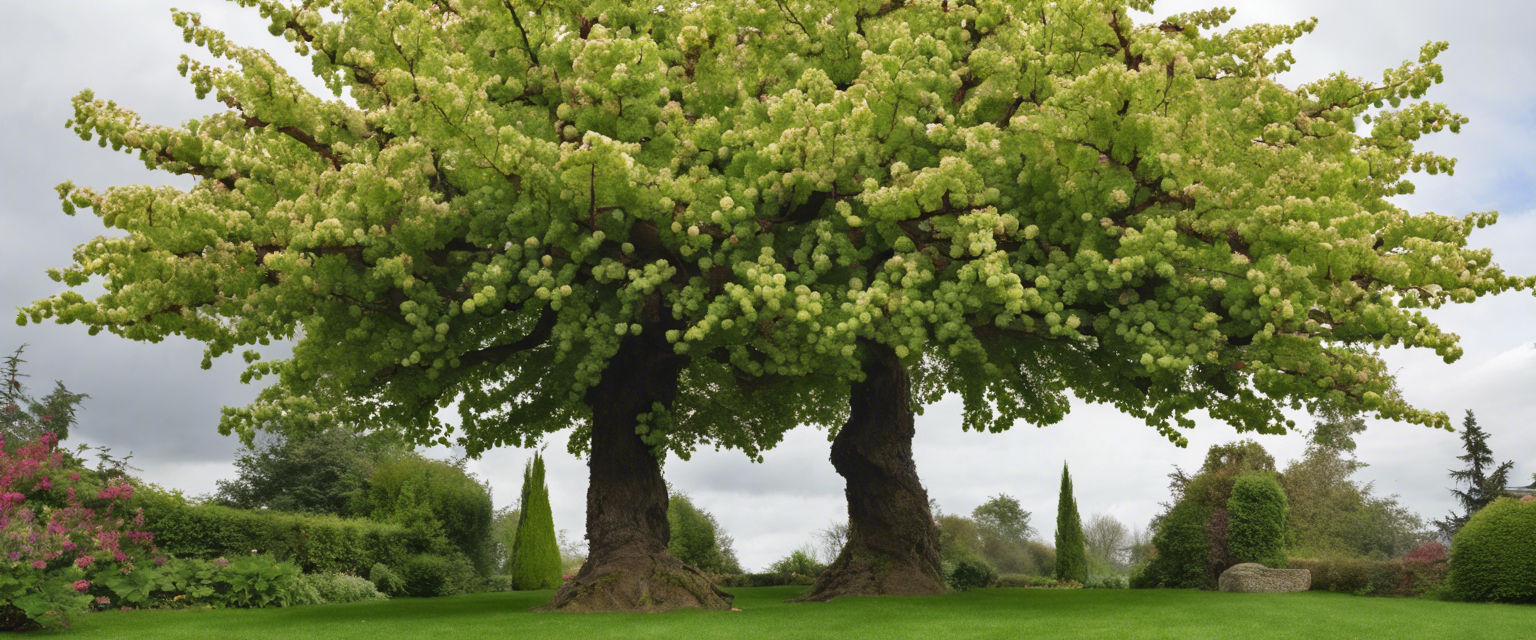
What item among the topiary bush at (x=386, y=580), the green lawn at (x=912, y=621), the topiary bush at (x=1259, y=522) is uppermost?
the topiary bush at (x=1259, y=522)

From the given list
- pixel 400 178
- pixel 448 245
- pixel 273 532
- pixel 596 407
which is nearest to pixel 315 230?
pixel 400 178

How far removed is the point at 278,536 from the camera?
82.0ft

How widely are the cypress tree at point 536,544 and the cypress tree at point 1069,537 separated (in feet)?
51.6

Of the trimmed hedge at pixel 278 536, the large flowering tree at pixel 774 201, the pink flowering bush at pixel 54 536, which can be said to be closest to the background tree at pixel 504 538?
the trimmed hedge at pixel 278 536

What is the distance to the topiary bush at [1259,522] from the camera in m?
24.2

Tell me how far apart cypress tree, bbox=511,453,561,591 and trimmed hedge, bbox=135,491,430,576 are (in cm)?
301

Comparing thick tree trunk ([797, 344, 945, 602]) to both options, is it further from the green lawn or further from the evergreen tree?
the evergreen tree

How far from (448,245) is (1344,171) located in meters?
13.8

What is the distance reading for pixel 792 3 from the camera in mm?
16906

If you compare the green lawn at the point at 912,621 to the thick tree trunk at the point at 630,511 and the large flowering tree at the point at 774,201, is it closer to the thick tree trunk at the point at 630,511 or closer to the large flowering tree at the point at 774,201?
the thick tree trunk at the point at 630,511

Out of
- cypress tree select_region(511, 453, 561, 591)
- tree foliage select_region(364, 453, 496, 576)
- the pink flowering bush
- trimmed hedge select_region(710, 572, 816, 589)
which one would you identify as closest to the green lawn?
the pink flowering bush

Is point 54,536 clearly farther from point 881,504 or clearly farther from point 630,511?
point 881,504

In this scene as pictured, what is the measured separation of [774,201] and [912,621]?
658 cm

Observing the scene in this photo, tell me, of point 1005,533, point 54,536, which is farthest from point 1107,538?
point 54,536
